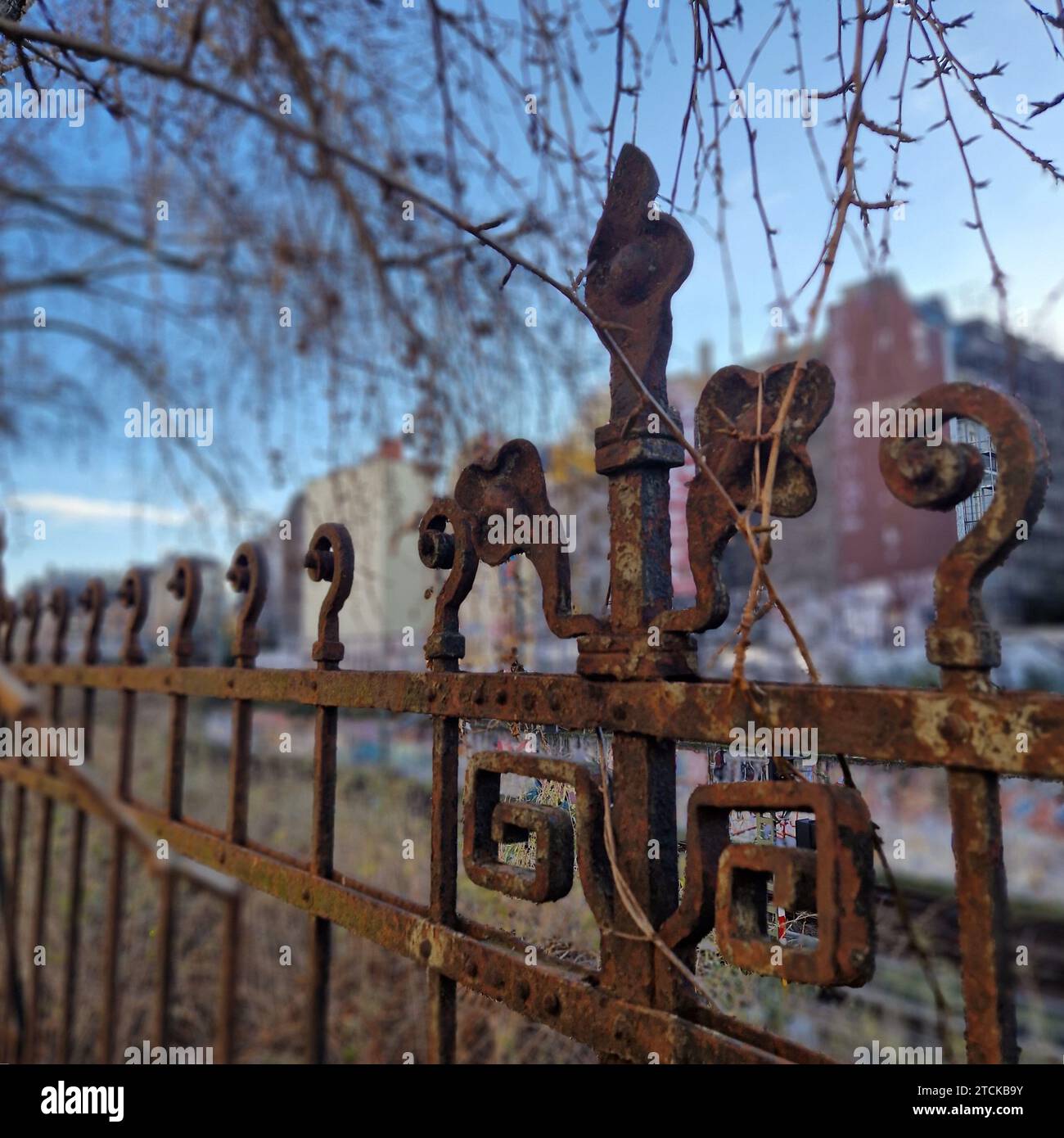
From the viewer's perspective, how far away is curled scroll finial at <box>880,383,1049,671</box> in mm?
720

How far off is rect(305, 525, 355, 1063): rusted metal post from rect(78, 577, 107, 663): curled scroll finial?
1029 mm

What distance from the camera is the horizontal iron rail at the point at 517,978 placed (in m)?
0.87

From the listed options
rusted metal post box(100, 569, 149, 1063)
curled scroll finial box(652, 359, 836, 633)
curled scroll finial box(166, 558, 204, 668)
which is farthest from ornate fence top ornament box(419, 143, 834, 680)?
rusted metal post box(100, 569, 149, 1063)

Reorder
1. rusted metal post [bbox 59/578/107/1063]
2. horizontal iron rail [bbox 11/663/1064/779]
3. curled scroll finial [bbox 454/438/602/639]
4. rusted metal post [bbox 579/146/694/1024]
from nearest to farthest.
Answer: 1. horizontal iron rail [bbox 11/663/1064/779]
2. rusted metal post [bbox 579/146/694/1024]
3. curled scroll finial [bbox 454/438/602/639]
4. rusted metal post [bbox 59/578/107/1063]

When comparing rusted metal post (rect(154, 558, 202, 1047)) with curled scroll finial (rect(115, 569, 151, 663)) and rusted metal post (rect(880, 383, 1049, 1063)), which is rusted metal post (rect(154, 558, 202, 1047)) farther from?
rusted metal post (rect(880, 383, 1049, 1063))

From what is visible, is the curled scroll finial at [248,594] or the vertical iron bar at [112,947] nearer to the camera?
the vertical iron bar at [112,947]

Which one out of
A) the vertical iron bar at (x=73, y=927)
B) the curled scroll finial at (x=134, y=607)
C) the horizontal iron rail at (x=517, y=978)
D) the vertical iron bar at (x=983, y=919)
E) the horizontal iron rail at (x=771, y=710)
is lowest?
the vertical iron bar at (x=73, y=927)

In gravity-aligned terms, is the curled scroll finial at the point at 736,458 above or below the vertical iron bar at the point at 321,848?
above

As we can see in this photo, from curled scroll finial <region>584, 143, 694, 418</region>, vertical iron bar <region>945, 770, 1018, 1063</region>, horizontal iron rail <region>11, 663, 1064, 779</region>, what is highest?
curled scroll finial <region>584, 143, 694, 418</region>

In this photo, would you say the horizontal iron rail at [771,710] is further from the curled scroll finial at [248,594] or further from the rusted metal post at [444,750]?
the curled scroll finial at [248,594]

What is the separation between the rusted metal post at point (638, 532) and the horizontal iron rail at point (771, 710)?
0.13 ft

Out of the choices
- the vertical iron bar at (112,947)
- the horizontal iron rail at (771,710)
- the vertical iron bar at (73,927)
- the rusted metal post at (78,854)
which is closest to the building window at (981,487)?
the horizontal iron rail at (771,710)
